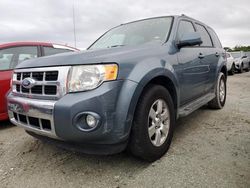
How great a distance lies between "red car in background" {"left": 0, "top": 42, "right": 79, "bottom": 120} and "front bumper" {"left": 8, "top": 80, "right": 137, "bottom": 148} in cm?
209

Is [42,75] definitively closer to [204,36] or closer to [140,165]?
[140,165]

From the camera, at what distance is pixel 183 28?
3.64 metres

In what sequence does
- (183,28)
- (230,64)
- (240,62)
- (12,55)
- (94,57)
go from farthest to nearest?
1. (240,62)
2. (230,64)
3. (12,55)
4. (183,28)
5. (94,57)

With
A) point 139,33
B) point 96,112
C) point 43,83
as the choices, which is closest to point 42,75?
point 43,83

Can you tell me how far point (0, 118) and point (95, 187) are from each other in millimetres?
2578

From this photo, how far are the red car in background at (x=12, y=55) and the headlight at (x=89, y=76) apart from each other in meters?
2.39

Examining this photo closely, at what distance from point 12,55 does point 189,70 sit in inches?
121

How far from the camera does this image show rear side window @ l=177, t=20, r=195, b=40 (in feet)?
11.2

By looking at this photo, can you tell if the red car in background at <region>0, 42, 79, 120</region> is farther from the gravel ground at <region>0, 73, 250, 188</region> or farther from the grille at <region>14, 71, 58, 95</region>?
the grille at <region>14, 71, 58, 95</region>

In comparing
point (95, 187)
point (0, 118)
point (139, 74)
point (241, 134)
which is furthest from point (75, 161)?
point (241, 134)

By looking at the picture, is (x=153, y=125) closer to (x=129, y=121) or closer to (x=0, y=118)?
(x=129, y=121)

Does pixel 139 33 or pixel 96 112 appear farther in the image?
pixel 139 33

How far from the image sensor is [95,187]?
7.35ft

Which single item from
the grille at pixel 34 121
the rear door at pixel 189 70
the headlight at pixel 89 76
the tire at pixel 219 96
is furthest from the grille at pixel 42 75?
the tire at pixel 219 96
